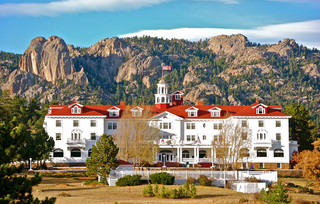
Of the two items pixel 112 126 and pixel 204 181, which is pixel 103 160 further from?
pixel 112 126

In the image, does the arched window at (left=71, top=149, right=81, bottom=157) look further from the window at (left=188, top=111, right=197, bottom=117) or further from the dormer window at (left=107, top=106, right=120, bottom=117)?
the window at (left=188, top=111, right=197, bottom=117)

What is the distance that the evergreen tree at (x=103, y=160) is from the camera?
63906 millimetres

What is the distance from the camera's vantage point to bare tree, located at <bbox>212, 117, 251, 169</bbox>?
8306cm

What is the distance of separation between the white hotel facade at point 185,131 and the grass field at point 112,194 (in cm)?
3484

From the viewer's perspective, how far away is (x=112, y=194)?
5400 centimetres

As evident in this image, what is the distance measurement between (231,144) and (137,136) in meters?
15.6

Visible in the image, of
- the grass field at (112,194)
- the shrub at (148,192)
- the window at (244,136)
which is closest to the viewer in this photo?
the grass field at (112,194)

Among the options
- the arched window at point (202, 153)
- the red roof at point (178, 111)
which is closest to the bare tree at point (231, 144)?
the red roof at point (178, 111)

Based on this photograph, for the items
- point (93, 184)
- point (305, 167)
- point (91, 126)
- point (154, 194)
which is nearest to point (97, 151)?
point (93, 184)

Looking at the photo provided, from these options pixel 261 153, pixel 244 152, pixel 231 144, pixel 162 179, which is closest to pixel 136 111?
pixel 244 152

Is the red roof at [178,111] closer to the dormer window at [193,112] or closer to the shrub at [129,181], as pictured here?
the dormer window at [193,112]

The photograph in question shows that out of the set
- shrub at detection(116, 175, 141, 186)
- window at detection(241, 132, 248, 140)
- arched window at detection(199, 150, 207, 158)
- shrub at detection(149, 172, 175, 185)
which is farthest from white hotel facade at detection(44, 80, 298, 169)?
shrub at detection(116, 175, 141, 186)

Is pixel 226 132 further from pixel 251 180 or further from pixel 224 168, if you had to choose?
pixel 251 180

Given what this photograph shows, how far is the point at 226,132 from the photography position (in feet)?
299
